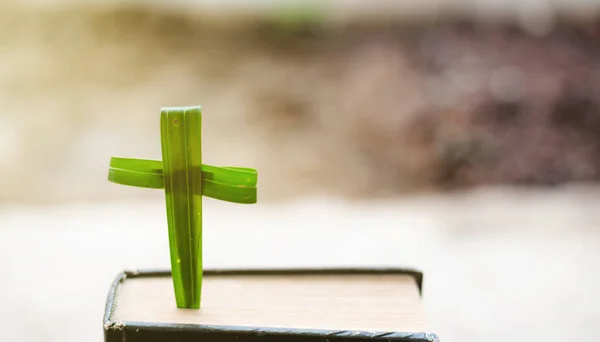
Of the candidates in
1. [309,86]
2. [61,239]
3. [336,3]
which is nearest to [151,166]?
[61,239]

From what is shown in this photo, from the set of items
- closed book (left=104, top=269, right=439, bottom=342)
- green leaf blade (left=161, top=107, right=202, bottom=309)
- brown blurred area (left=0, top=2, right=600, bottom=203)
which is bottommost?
closed book (left=104, top=269, right=439, bottom=342)

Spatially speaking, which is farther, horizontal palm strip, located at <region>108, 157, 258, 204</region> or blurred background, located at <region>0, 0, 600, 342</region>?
blurred background, located at <region>0, 0, 600, 342</region>

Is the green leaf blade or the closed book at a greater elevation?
the green leaf blade

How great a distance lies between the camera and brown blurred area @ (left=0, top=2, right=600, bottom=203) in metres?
1.75

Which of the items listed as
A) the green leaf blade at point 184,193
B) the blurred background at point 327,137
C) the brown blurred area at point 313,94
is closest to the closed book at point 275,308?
the green leaf blade at point 184,193

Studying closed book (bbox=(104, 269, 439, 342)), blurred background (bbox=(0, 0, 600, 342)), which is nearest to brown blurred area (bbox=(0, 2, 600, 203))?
blurred background (bbox=(0, 0, 600, 342))

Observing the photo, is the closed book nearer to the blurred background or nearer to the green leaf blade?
the green leaf blade

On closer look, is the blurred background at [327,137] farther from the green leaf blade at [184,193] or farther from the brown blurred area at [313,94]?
the green leaf blade at [184,193]

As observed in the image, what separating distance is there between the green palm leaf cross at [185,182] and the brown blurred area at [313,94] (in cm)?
102

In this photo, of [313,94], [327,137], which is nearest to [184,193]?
[327,137]

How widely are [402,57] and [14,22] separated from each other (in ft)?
3.99

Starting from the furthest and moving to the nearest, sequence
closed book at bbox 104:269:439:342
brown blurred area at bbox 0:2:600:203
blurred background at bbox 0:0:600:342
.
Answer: brown blurred area at bbox 0:2:600:203, blurred background at bbox 0:0:600:342, closed book at bbox 104:269:439:342

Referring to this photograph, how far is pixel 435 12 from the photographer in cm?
205

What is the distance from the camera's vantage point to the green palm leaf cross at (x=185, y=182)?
59cm
